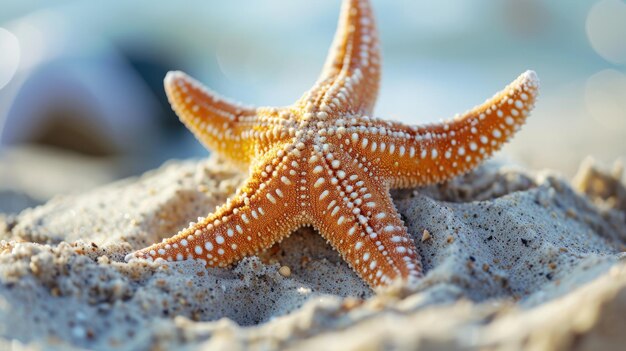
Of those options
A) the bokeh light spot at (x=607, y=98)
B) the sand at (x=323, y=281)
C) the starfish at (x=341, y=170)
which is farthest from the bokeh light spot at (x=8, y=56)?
the bokeh light spot at (x=607, y=98)

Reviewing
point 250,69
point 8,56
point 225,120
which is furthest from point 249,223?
point 250,69

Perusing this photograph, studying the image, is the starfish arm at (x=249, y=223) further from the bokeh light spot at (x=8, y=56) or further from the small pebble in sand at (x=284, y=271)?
the bokeh light spot at (x=8, y=56)

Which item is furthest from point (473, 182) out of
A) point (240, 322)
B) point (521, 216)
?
point (240, 322)

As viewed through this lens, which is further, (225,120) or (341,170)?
(225,120)

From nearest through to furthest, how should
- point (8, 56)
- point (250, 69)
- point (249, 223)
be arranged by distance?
point (249, 223) < point (8, 56) < point (250, 69)

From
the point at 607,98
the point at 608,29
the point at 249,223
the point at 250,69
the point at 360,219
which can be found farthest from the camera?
the point at 250,69

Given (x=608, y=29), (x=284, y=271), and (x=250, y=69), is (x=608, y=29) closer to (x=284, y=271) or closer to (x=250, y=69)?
(x=250, y=69)
